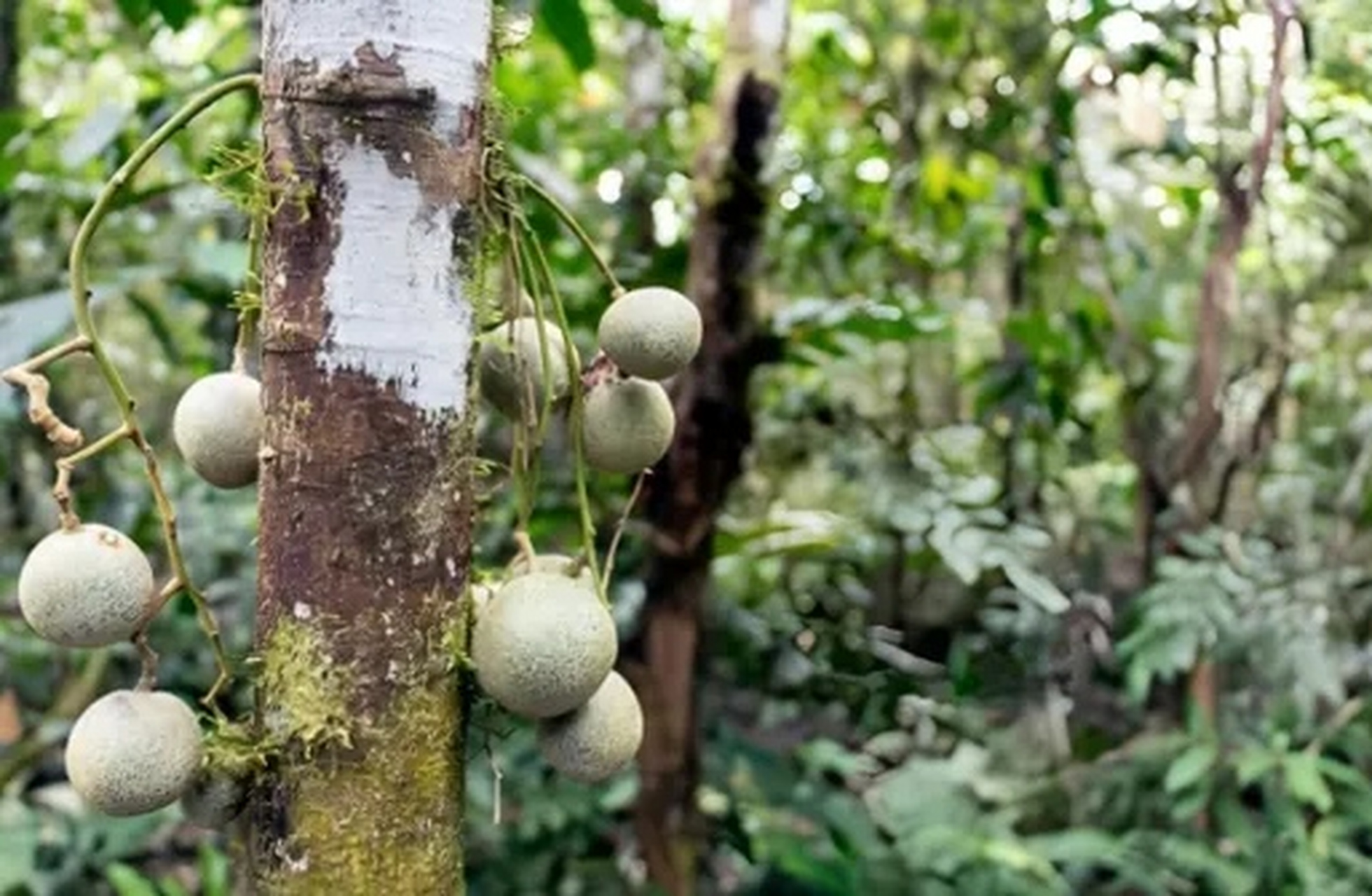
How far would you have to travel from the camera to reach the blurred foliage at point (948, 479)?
2254mm

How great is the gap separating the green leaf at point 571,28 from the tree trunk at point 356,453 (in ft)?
3.00

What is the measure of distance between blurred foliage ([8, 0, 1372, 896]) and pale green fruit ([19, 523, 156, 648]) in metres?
1.00

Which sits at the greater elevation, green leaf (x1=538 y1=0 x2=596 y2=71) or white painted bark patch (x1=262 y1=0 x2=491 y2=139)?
green leaf (x1=538 y1=0 x2=596 y2=71)

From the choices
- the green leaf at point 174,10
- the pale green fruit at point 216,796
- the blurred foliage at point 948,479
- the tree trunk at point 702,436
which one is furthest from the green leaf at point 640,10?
the pale green fruit at point 216,796

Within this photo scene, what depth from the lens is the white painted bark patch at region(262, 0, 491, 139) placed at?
0.83 meters

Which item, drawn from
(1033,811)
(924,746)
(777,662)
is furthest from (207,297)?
(1033,811)

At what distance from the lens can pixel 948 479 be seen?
210 centimetres

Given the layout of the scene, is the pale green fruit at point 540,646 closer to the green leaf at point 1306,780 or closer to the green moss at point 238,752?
the green moss at point 238,752

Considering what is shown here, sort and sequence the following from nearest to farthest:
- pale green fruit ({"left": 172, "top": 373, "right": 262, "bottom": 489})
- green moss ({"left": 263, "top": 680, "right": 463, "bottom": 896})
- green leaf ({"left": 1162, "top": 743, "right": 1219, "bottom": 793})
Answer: green moss ({"left": 263, "top": 680, "right": 463, "bottom": 896}) < pale green fruit ({"left": 172, "top": 373, "right": 262, "bottom": 489}) < green leaf ({"left": 1162, "top": 743, "right": 1219, "bottom": 793})

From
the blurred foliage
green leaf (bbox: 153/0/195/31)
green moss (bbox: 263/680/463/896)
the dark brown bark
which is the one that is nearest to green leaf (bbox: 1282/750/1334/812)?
the blurred foliage

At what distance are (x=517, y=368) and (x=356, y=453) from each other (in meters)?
0.22

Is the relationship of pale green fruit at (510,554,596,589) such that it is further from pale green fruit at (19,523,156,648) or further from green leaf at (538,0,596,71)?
green leaf at (538,0,596,71)

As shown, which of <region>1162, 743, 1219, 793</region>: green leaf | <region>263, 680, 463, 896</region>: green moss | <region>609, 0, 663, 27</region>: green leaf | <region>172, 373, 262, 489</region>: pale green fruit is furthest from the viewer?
<region>1162, 743, 1219, 793</region>: green leaf

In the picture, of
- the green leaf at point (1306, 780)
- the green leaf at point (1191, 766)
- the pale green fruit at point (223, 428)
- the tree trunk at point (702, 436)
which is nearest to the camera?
the pale green fruit at point (223, 428)
